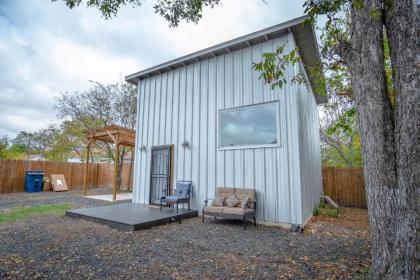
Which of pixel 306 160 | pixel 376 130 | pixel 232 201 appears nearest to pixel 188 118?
pixel 232 201

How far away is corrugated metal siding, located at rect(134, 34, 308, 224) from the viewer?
5.24m

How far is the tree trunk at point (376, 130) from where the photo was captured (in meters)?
2.05

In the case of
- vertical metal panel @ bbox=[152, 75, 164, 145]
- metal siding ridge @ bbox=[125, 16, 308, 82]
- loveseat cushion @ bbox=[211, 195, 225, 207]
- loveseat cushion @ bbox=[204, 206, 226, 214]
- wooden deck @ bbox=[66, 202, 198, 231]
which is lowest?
wooden deck @ bbox=[66, 202, 198, 231]

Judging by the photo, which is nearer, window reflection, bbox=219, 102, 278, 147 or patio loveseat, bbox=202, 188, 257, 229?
patio loveseat, bbox=202, 188, 257, 229

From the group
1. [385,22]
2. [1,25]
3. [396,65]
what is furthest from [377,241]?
[1,25]

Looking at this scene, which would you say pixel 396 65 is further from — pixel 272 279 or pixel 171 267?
pixel 171 267

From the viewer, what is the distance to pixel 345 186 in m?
9.22

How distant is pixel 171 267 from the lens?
2.92 meters

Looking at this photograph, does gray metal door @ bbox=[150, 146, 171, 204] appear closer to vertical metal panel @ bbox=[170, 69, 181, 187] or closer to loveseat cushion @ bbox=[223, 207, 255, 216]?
vertical metal panel @ bbox=[170, 69, 181, 187]

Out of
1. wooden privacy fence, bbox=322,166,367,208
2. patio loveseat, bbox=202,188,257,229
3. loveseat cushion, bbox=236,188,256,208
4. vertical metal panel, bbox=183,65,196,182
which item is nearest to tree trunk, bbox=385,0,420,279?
patio loveseat, bbox=202,188,257,229

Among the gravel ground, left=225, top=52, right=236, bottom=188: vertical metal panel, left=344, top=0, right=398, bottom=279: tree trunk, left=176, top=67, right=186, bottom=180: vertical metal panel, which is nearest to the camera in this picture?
left=344, top=0, right=398, bottom=279: tree trunk

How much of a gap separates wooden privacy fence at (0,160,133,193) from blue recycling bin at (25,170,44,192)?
0.35 metres

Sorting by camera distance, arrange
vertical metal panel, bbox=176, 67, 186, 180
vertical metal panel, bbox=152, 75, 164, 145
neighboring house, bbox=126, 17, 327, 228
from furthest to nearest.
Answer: vertical metal panel, bbox=152, 75, 164, 145 → vertical metal panel, bbox=176, 67, 186, 180 → neighboring house, bbox=126, 17, 327, 228

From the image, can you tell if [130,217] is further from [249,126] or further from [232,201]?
[249,126]
